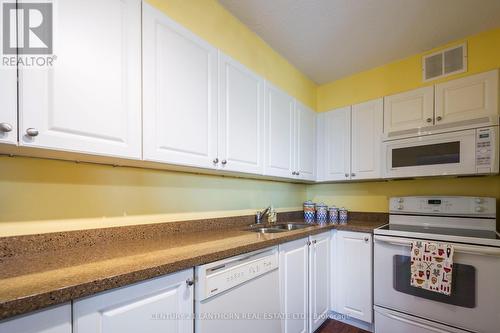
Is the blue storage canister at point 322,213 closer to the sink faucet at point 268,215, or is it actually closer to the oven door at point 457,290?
the sink faucet at point 268,215

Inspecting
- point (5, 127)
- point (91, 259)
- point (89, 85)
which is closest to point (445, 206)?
point (91, 259)

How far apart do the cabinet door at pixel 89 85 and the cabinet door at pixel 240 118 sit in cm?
54

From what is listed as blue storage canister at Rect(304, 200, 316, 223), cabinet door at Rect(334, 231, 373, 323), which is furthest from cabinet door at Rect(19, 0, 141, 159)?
blue storage canister at Rect(304, 200, 316, 223)

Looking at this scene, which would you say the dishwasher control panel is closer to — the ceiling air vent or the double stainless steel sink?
the double stainless steel sink

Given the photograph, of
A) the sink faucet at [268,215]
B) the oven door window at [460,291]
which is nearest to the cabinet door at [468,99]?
the oven door window at [460,291]

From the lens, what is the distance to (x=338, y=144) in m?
2.48

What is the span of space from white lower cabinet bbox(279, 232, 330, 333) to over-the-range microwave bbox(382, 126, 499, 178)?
35.2 inches

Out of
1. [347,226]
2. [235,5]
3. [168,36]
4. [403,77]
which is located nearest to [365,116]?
[403,77]

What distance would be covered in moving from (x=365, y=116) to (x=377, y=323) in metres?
1.82

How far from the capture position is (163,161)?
3.78 ft

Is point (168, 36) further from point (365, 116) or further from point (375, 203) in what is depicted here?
point (375, 203)

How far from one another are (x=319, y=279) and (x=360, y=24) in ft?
6.79

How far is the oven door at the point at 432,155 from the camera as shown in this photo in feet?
5.64

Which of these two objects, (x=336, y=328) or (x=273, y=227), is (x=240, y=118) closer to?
(x=273, y=227)
